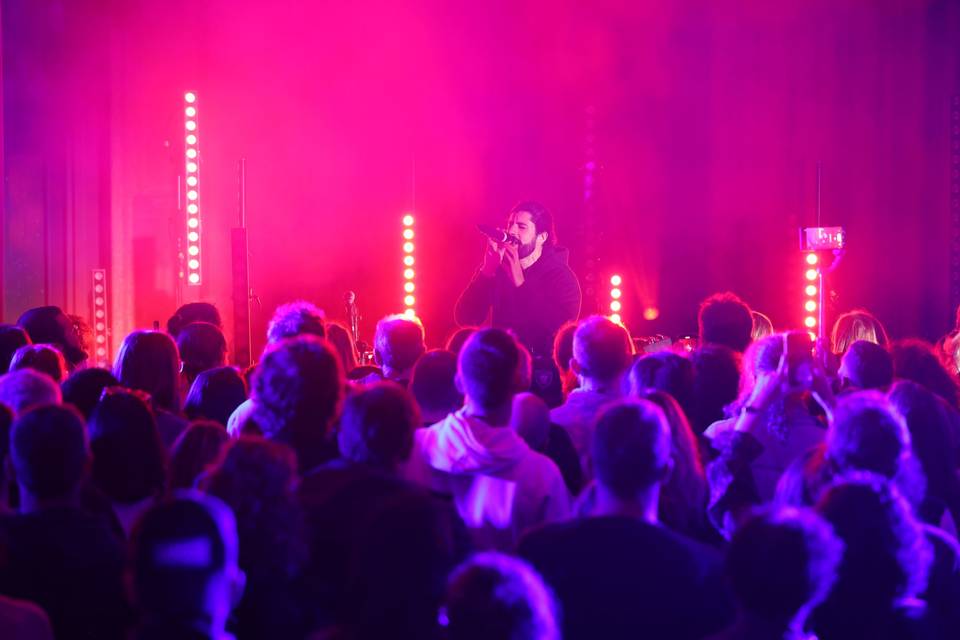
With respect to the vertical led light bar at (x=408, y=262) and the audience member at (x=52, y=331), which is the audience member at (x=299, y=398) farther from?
the vertical led light bar at (x=408, y=262)

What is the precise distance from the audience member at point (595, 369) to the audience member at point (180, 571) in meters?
1.67

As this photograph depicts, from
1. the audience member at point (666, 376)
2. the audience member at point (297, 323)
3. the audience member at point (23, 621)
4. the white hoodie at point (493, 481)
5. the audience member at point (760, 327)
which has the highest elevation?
the audience member at point (297, 323)

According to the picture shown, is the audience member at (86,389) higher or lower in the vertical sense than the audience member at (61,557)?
higher

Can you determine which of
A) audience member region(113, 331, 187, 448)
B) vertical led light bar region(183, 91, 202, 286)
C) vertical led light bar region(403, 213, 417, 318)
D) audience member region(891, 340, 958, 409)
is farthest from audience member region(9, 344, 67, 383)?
vertical led light bar region(403, 213, 417, 318)

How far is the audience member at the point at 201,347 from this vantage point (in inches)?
160

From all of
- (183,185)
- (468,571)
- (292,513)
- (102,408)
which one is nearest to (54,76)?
(183,185)

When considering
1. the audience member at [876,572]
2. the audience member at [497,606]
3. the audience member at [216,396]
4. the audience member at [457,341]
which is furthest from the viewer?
the audience member at [457,341]

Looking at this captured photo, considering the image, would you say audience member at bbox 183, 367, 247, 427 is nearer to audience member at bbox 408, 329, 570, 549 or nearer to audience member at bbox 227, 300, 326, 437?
audience member at bbox 227, 300, 326, 437

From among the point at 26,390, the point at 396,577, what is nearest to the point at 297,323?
the point at 26,390

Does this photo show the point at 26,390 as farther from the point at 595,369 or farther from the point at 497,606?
the point at 497,606

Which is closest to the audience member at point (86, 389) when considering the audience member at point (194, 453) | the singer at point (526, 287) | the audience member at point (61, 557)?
the audience member at point (194, 453)

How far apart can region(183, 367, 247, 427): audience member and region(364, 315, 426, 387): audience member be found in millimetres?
A: 542

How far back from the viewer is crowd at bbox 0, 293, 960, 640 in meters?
1.83

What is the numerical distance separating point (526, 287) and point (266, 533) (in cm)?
456
